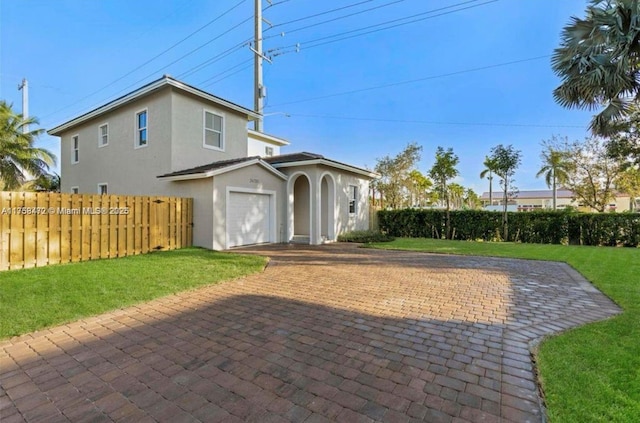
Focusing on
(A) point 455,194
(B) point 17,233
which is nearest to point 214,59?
(B) point 17,233

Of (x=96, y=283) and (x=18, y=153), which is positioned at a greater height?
(x=18, y=153)

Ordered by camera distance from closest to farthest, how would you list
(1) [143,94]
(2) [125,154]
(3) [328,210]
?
1. (1) [143,94]
2. (2) [125,154]
3. (3) [328,210]

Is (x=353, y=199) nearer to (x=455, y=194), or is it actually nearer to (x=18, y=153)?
(x=18, y=153)

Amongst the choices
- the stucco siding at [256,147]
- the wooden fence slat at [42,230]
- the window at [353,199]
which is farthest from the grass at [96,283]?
the stucco siding at [256,147]

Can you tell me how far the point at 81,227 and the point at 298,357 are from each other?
8774 millimetres

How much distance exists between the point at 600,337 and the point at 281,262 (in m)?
7.24

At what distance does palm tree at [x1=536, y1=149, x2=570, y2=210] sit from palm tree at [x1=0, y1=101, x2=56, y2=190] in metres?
40.9

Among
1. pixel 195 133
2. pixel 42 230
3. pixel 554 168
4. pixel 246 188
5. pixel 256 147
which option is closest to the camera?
pixel 42 230

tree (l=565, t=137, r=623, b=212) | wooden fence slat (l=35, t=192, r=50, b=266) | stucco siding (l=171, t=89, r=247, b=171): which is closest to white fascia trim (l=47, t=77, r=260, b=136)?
stucco siding (l=171, t=89, r=247, b=171)

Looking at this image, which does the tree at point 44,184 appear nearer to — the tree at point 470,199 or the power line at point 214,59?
the power line at point 214,59

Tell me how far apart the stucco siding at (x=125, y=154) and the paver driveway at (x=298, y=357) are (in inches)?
395

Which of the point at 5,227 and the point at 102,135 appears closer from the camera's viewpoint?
the point at 5,227

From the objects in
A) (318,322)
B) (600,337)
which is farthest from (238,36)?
(600,337)

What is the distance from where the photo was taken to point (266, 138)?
73.4 ft
